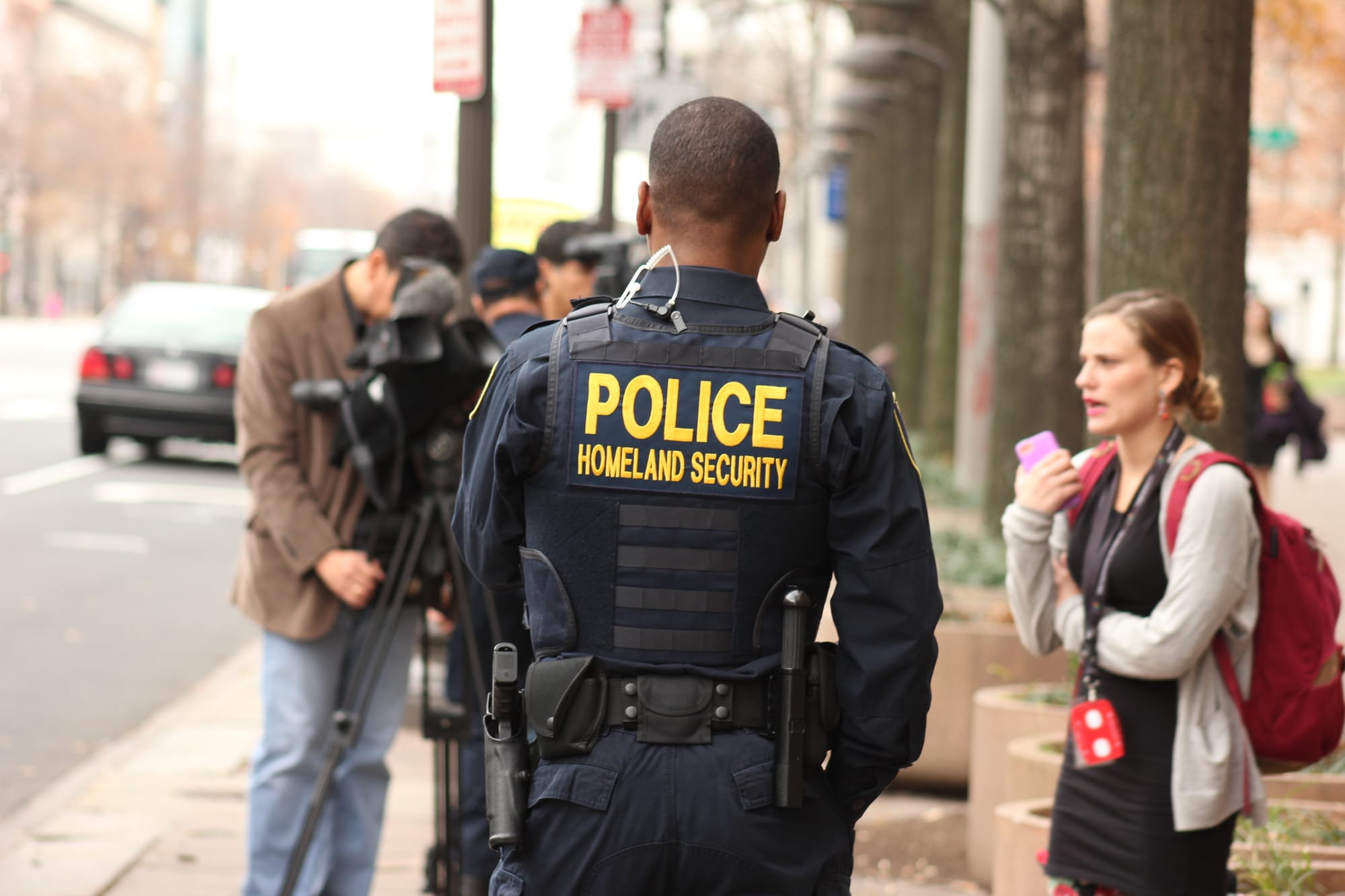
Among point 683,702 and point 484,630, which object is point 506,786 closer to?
point 683,702

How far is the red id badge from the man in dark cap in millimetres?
2564

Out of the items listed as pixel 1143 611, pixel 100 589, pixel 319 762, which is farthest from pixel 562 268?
pixel 100 589

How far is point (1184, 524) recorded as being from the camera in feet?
12.2

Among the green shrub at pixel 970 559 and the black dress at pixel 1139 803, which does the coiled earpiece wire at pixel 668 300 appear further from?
the green shrub at pixel 970 559

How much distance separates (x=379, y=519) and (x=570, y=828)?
2.29 meters

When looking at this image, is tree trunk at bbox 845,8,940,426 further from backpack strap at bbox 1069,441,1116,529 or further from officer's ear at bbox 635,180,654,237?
officer's ear at bbox 635,180,654,237

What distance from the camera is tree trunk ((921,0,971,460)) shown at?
1446cm

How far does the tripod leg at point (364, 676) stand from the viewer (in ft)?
14.9

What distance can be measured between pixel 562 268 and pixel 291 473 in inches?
68.7

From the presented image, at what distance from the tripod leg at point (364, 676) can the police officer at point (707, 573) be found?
1868 mm

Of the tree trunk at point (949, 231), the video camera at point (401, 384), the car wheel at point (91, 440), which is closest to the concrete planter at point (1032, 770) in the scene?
the video camera at point (401, 384)

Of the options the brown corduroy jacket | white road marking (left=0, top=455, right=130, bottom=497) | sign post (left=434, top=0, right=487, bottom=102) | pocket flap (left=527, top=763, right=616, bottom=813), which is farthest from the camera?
white road marking (left=0, top=455, right=130, bottom=497)

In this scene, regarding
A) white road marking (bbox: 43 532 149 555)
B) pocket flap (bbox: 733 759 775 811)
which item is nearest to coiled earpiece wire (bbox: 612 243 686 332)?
pocket flap (bbox: 733 759 775 811)

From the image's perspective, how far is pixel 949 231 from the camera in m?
14.6
